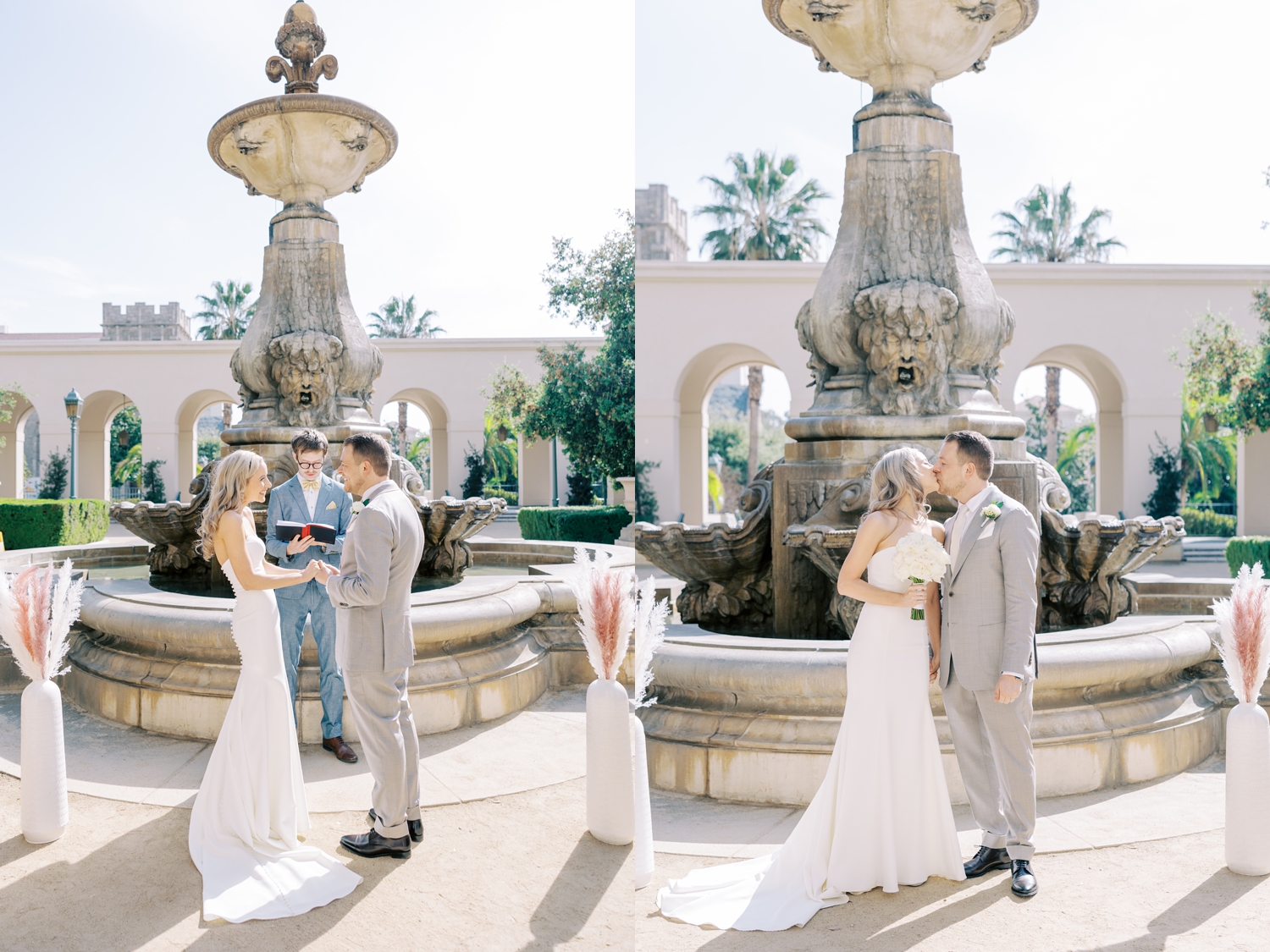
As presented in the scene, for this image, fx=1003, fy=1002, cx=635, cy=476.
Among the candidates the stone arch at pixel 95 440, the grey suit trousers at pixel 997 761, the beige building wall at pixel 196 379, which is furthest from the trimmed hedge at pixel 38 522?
the grey suit trousers at pixel 997 761

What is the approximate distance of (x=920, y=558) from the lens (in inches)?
128

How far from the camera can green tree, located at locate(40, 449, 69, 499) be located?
71.3ft

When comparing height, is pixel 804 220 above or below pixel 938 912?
above

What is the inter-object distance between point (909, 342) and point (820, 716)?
240 centimetres

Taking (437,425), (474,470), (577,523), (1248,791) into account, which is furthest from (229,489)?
(437,425)

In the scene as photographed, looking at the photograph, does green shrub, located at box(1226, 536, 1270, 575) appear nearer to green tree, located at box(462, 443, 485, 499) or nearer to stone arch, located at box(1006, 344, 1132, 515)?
stone arch, located at box(1006, 344, 1132, 515)

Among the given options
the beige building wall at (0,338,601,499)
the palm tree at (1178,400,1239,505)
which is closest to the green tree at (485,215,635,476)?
the beige building wall at (0,338,601,499)

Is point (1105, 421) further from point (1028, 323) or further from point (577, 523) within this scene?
point (577, 523)

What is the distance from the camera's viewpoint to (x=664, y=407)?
20.4m

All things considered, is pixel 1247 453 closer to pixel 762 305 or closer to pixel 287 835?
pixel 762 305

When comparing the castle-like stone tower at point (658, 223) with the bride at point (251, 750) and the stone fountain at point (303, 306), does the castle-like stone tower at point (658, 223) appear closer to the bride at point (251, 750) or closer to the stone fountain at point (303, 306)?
the stone fountain at point (303, 306)

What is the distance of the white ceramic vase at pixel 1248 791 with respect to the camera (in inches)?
132

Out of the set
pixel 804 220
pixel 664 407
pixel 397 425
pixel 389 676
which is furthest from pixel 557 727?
pixel 397 425

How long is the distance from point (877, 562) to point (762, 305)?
1710 centimetres
